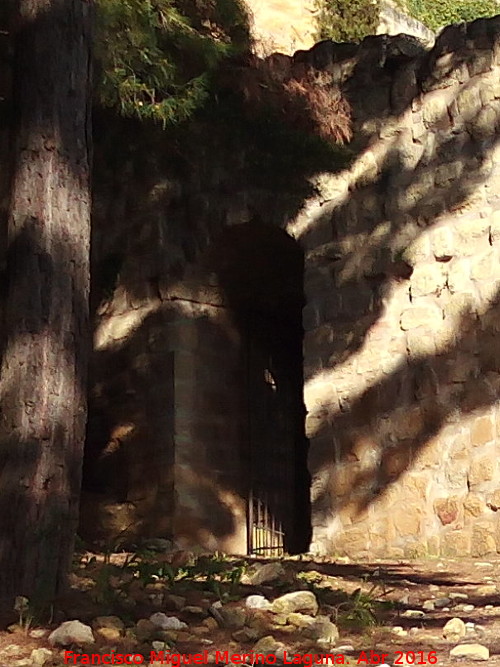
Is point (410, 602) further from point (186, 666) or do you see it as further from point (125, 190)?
point (125, 190)

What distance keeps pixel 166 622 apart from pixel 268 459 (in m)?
4.94

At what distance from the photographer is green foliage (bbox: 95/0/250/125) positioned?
5875 mm

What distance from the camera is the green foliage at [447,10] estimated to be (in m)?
14.7

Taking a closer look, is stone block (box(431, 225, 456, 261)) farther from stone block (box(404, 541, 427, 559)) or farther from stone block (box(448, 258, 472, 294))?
stone block (box(404, 541, 427, 559))

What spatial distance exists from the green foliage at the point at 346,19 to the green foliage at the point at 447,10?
2.46 meters

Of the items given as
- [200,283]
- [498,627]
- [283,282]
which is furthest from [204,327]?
[498,627]

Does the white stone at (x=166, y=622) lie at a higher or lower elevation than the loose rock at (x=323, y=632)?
higher

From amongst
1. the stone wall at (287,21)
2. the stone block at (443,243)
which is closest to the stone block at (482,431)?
the stone block at (443,243)

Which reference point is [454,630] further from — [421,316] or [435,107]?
[435,107]

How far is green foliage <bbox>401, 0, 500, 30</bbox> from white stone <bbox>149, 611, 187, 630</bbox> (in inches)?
468

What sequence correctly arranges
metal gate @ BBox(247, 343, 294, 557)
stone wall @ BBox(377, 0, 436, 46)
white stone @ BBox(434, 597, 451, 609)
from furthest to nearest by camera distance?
stone wall @ BBox(377, 0, 436, 46) → metal gate @ BBox(247, 343, 294, 557) → white stone @ BBox(434, 597, 451, 609)

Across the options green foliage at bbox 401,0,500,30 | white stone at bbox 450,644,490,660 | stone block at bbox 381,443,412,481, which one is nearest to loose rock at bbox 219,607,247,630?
white stone at bbox 450,644,490,660

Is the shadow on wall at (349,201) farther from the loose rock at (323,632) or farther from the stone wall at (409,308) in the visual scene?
the loose rock at (323,632)

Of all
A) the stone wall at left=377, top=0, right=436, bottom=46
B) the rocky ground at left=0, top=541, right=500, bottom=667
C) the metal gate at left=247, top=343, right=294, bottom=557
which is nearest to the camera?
the rocky ground at left=0, top=541, right=500, bottom=667
